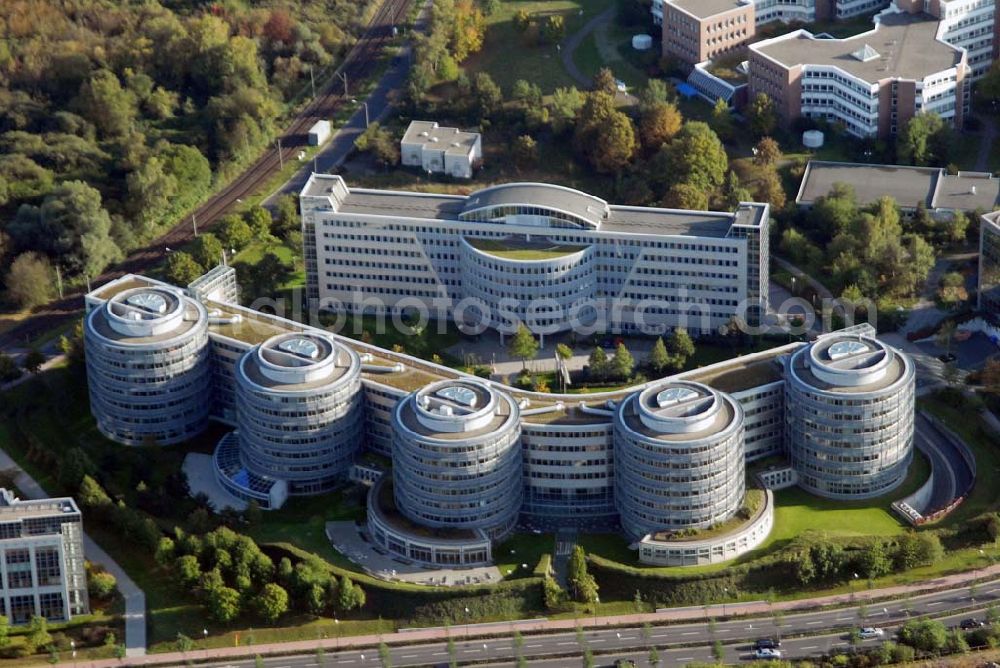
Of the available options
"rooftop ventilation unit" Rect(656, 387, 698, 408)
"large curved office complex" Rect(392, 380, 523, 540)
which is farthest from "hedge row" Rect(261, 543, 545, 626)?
"rooftop ventilation unit" Rect(656, 387, 698, 408)

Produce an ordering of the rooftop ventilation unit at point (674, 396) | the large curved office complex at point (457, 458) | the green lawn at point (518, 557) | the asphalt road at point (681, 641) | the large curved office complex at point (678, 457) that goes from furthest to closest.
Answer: the rooftop ventilation unit at point (674, 396), the green lawn at point (518, 557), the large curved office complex at point (457, 458), the large curved office complex at point (678, 457), the asphalt road at point (681, 641)

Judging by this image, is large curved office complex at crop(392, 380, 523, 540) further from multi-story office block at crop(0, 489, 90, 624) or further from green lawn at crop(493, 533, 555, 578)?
multi-story office block at crop(0, 489, 90, 624)

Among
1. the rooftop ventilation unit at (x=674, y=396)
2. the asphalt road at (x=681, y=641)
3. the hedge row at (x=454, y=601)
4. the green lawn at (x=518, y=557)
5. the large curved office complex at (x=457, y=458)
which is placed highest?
the rooftop ventilation unit at (x=674, y=396)

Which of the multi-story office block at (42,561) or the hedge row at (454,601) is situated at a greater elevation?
the multi-story office block at (42,561)

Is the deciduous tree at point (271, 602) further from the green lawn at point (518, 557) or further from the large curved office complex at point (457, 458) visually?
the green lawn at point (518, 557)

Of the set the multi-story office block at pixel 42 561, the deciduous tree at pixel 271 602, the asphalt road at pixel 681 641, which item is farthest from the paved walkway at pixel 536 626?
the multi-story office block at pixel 42 561

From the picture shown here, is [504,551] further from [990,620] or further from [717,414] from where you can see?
[990,620]

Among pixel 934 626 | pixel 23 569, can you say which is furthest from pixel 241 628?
pixel 934 626
